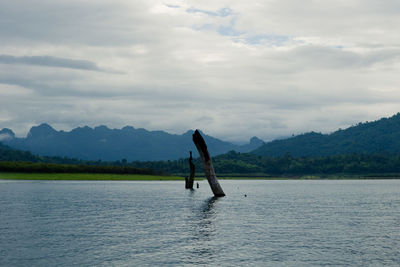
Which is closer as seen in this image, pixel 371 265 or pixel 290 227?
pixel 371 265

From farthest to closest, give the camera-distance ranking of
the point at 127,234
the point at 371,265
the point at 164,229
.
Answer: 1. the point at 164,229
2. the point at 127,234
3. the point at 371,265

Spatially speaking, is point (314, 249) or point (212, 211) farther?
point (212, 211)

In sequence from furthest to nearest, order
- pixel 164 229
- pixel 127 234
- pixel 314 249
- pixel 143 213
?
pixel 143 213 < pixel 164 229 < pixel 127 234 < pixel 314 249

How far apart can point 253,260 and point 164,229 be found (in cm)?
1728

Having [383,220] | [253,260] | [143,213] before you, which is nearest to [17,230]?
[143,213]

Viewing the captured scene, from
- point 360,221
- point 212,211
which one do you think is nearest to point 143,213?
point 212,211

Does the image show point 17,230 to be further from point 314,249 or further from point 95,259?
point 314,249

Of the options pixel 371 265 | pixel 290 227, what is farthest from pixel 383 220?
pixel 371 265

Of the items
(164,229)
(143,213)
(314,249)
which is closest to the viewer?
(314,249)

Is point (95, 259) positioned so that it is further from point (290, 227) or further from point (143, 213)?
point (143, 213)

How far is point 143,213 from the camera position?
65688 millimetres

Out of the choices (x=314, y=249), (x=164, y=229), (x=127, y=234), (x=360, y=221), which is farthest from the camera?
(x=360, y=221)

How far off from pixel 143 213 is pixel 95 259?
108ft

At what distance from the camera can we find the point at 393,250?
37.6 metres
